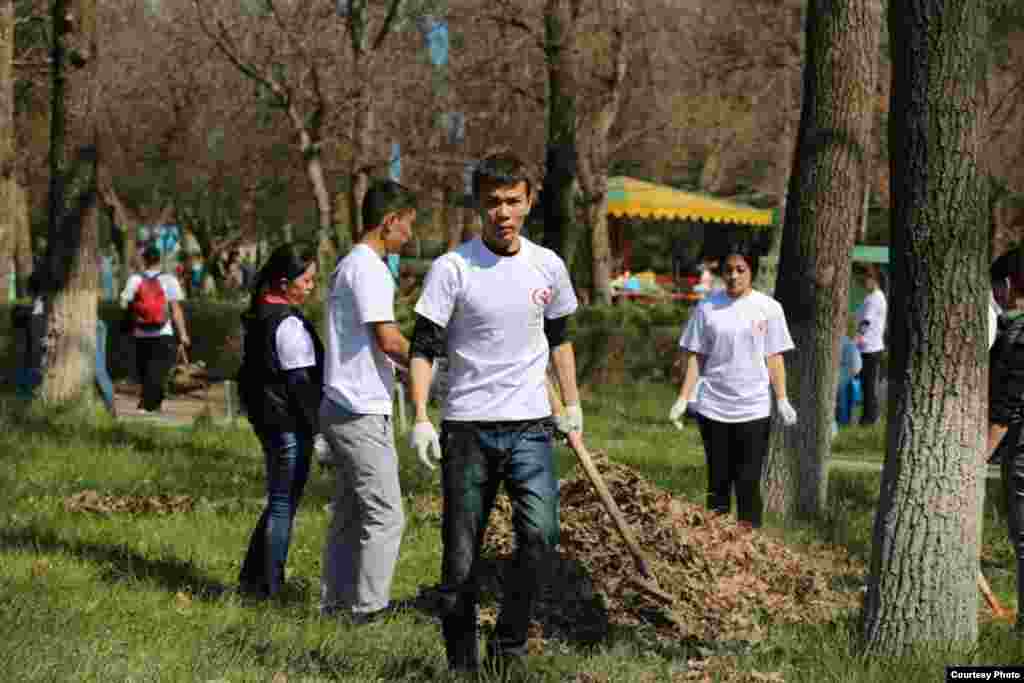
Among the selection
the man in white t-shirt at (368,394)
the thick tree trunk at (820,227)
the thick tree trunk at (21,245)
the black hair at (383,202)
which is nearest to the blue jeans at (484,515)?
the man in white t-shirt at (368,394)

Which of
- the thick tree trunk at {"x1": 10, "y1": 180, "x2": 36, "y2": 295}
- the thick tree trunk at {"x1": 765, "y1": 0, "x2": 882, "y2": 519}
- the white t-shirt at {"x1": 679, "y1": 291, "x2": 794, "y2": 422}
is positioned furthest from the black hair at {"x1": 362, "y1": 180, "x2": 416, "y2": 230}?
the thick tree trunk at {"x1": 10, "y1": 180, "x2": 36, "y2": 295}

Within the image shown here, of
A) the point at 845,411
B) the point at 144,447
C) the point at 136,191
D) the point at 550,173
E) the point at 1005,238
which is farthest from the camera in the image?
the point at 136,191

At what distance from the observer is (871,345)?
19.8 metres

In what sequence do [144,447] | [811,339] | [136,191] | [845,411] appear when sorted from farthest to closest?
[136,191] < [845,411] < [144,447] < [811,339]

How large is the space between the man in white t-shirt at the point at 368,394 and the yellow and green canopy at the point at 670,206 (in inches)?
1000

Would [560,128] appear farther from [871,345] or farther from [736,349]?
[736,349]

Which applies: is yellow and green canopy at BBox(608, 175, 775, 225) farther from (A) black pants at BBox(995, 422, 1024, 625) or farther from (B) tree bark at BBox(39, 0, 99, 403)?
(A) black pants at BBox(995, 422, 1024, 625)

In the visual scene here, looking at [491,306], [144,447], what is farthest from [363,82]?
[491,306]

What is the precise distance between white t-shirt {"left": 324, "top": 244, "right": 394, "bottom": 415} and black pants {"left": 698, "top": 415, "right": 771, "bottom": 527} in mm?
2737

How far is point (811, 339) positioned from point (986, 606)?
272 cm

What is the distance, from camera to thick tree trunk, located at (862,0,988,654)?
5.93 metres

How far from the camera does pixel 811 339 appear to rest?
10.2 m

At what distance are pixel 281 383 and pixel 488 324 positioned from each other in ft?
5.93

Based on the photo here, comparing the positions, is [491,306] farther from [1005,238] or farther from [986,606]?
[1005,238]
